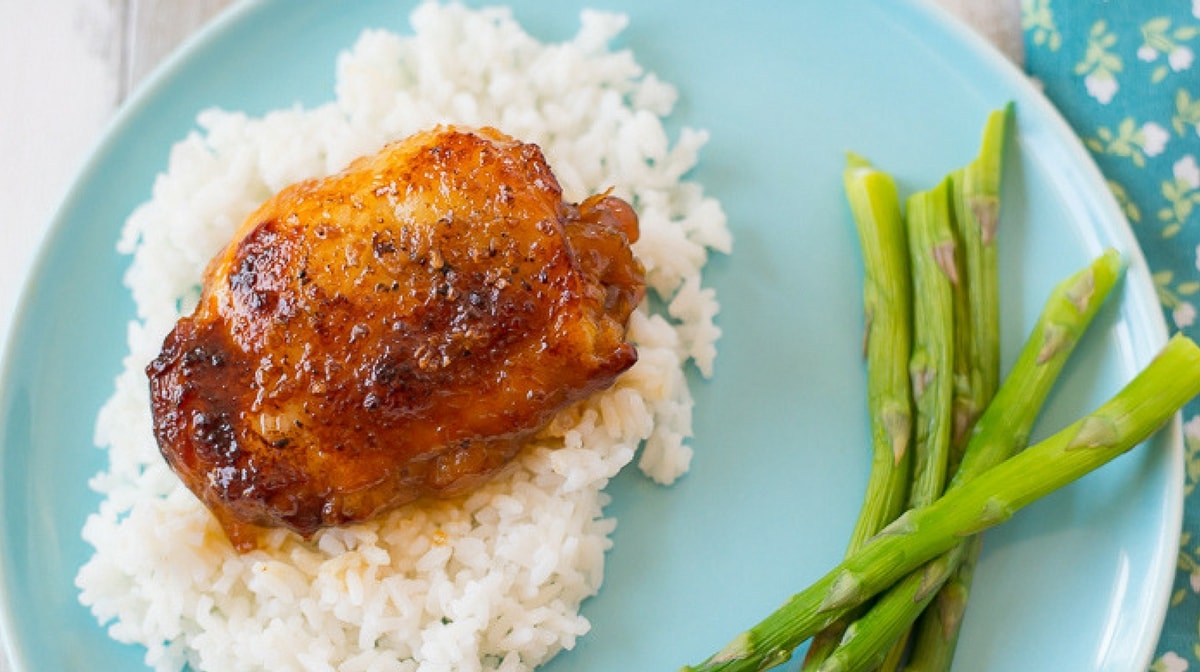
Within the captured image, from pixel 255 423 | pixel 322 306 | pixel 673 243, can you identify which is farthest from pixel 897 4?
pixel 255 423

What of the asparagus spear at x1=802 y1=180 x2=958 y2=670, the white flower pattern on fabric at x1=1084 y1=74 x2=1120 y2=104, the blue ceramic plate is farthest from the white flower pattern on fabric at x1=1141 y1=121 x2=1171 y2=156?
the asparagus spear at x1=802 y1=180 x2=958 y2=670

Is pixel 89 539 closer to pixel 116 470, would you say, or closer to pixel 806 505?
pixel 116 470

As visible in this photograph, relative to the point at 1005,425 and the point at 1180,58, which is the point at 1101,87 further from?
the point at 1005,425

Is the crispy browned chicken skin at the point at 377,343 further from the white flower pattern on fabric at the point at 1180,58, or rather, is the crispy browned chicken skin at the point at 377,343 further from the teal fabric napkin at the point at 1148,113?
the white flower pattern on fabric at the point at 1180,58

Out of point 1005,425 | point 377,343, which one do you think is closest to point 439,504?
point 377,343

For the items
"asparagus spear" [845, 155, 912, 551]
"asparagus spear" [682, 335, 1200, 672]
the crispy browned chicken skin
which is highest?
the crispy browned chicken skin

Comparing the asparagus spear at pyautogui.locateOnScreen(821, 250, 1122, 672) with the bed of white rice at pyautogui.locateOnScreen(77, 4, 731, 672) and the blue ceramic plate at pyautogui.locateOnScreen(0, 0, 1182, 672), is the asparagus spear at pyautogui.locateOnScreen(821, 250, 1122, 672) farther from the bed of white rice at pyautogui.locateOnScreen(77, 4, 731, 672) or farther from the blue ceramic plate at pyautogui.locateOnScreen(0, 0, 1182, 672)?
the bed of white rice at pyautogui.locateOnScreen(77, 4, 731, 672)
